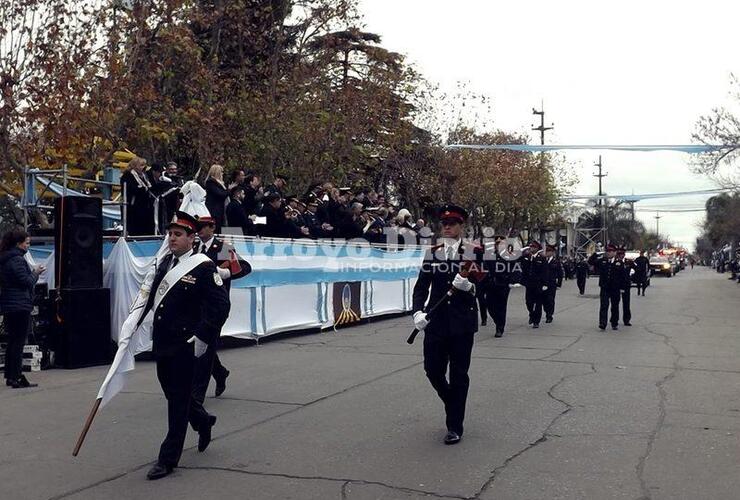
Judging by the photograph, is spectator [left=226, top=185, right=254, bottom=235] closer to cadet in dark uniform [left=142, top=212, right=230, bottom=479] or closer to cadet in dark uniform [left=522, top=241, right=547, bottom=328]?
cadet in dark uniform [left=522, top=241, right=547, bottom=328]

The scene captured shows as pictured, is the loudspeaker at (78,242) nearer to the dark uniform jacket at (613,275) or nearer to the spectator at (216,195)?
the spectator at (216,195)

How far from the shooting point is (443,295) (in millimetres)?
7383

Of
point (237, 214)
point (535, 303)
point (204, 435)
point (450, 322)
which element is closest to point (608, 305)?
point (535, 303)

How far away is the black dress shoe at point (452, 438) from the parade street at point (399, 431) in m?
0.08

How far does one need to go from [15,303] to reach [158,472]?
492 cm

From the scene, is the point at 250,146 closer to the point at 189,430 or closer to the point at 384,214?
the point at 384,214

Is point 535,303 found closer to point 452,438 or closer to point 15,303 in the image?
point 15,303

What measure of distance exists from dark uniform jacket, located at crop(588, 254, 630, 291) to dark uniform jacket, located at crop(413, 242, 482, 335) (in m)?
10.2

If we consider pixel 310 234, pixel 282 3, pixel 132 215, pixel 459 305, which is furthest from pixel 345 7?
pixel 459 305

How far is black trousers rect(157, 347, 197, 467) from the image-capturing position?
242 inches

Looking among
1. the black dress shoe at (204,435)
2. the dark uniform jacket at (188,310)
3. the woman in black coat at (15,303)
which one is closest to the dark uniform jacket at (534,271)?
the woman in black coat at (15,303)

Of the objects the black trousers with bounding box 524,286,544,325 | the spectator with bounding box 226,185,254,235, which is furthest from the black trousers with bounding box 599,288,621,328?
the spectator with bounding box 226,185,254,235

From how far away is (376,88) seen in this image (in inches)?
1069

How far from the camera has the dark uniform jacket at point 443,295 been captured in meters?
7.23
